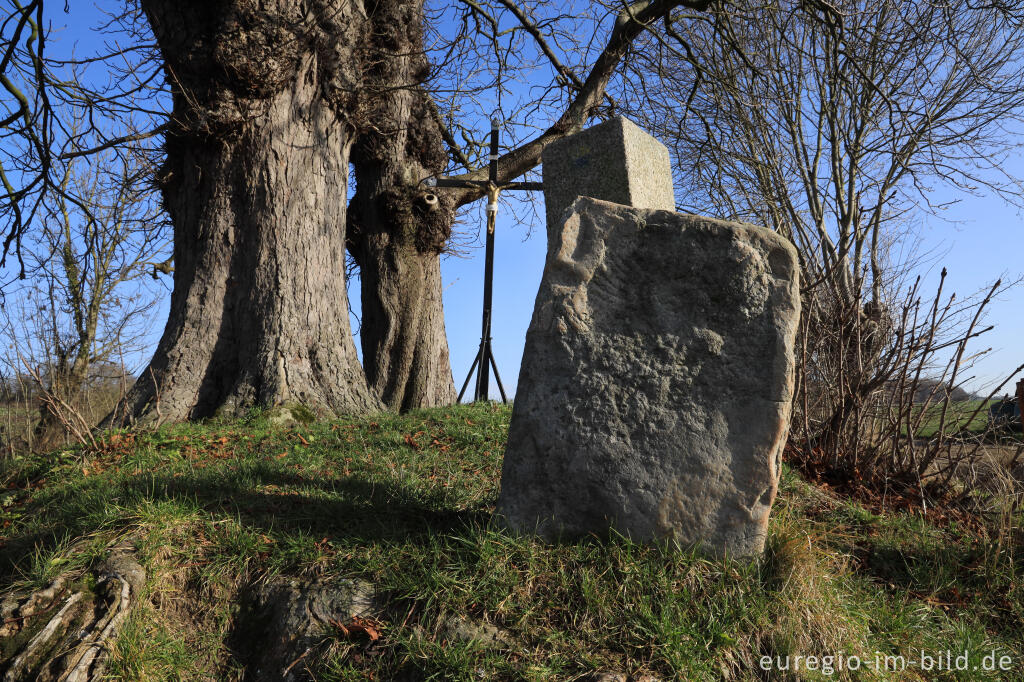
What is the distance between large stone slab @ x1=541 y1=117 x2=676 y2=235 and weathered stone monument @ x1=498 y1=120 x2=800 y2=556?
156 cm

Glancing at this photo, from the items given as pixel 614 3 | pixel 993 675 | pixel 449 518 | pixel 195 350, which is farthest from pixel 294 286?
pixel 993 675

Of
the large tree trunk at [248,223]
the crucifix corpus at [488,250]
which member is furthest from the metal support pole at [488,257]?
the large tree trunk at [248,223]

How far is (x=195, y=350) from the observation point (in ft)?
20.0

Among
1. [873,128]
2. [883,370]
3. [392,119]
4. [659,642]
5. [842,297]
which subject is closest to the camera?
[659,642]

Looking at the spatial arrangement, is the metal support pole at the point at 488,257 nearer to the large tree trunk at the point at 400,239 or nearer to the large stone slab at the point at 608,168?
the large tree trunk at the point at 400,239

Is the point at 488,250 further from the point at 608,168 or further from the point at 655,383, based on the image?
the point at 655,383

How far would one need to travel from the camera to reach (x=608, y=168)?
4855 millimetres

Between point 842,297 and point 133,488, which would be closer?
point 133,488

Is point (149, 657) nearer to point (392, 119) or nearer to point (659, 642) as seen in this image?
point (659, 642)

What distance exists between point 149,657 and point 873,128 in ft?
38.8

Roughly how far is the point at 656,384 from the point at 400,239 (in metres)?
6.01

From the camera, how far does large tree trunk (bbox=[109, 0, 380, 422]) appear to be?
6.09m

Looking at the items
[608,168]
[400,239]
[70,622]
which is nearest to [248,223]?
[400,239]

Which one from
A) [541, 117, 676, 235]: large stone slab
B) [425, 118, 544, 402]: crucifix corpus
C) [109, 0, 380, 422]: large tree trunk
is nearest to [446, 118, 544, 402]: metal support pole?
[425, 118, 544, 402]: crucifix corpus
